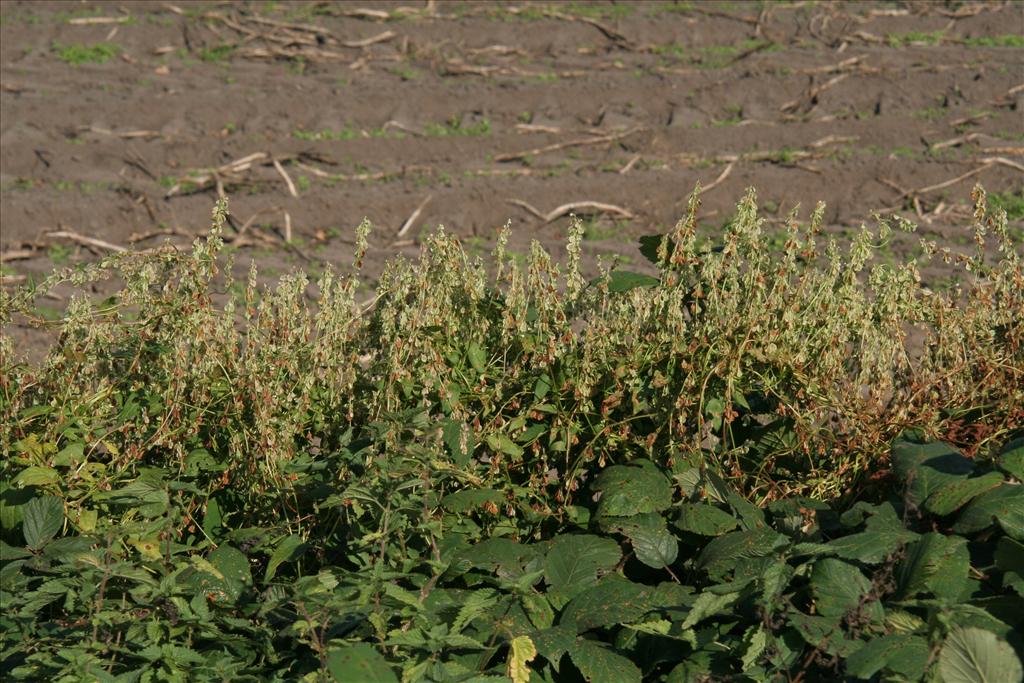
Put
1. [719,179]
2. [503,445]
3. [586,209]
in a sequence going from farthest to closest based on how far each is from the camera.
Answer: [719,179], [586,209], [503,445]

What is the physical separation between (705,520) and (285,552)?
1059 millimetres

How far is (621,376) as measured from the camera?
311 centimetres

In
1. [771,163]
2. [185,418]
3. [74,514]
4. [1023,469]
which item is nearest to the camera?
[1023,469]

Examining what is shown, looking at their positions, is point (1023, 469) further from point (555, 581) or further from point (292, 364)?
point (292, 364)

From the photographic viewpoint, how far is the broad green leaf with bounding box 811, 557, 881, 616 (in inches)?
97.9

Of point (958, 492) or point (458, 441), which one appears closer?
point (958, 492)

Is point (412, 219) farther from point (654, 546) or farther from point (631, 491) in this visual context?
point (654, 546)

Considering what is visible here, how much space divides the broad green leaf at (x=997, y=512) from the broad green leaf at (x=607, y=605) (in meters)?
0.77

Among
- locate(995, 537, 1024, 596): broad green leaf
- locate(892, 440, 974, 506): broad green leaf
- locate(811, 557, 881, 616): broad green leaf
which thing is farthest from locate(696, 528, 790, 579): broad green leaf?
locate(995, 537, 1024, 596): broad green leaf

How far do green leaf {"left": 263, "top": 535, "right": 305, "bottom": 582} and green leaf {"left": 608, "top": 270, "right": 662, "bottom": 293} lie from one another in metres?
1.10

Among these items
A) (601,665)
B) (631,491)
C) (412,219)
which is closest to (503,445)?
(631,491)

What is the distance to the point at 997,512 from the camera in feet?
8.63

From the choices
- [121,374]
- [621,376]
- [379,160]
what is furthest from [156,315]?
[379,160]

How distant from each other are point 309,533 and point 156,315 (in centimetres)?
78
